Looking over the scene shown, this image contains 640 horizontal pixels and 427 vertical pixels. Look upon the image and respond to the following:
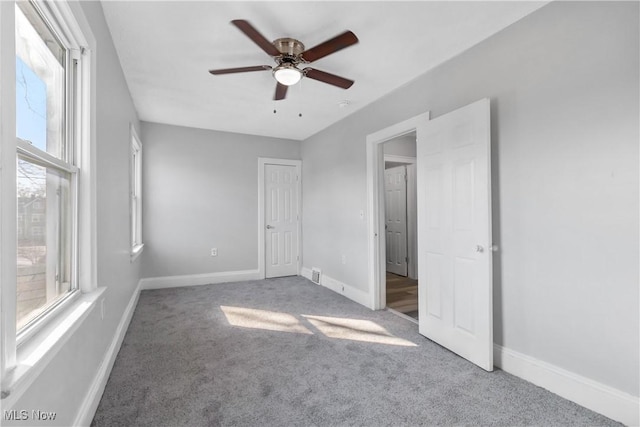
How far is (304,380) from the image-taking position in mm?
2162

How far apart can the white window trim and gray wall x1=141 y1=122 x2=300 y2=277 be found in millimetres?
3055

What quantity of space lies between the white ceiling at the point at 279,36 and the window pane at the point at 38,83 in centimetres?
81

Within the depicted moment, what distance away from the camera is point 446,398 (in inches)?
76.6

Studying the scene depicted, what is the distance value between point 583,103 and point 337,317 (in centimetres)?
279

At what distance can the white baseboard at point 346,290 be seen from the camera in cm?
388

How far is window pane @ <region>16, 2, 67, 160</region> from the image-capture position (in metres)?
1.13

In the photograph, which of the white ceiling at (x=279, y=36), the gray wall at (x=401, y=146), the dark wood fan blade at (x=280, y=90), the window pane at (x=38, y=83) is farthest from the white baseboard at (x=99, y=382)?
the gray wall at (x=401, y=146)

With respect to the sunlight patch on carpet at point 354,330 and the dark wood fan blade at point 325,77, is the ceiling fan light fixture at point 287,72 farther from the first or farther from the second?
the sunlight patch on carpet at point 354,330

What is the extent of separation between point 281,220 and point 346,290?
1.91 m

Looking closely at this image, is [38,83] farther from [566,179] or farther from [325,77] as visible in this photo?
[566,179]

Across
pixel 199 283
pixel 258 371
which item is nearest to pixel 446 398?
pixel 258 371

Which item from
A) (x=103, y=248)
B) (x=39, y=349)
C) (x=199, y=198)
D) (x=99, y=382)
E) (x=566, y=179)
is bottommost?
(x=99, y=382)

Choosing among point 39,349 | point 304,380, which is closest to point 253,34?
point 39,349

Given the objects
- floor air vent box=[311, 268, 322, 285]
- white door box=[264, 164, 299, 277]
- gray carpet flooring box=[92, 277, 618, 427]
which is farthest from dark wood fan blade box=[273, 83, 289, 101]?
floor air vent box=[311, 268, 322, 285]
